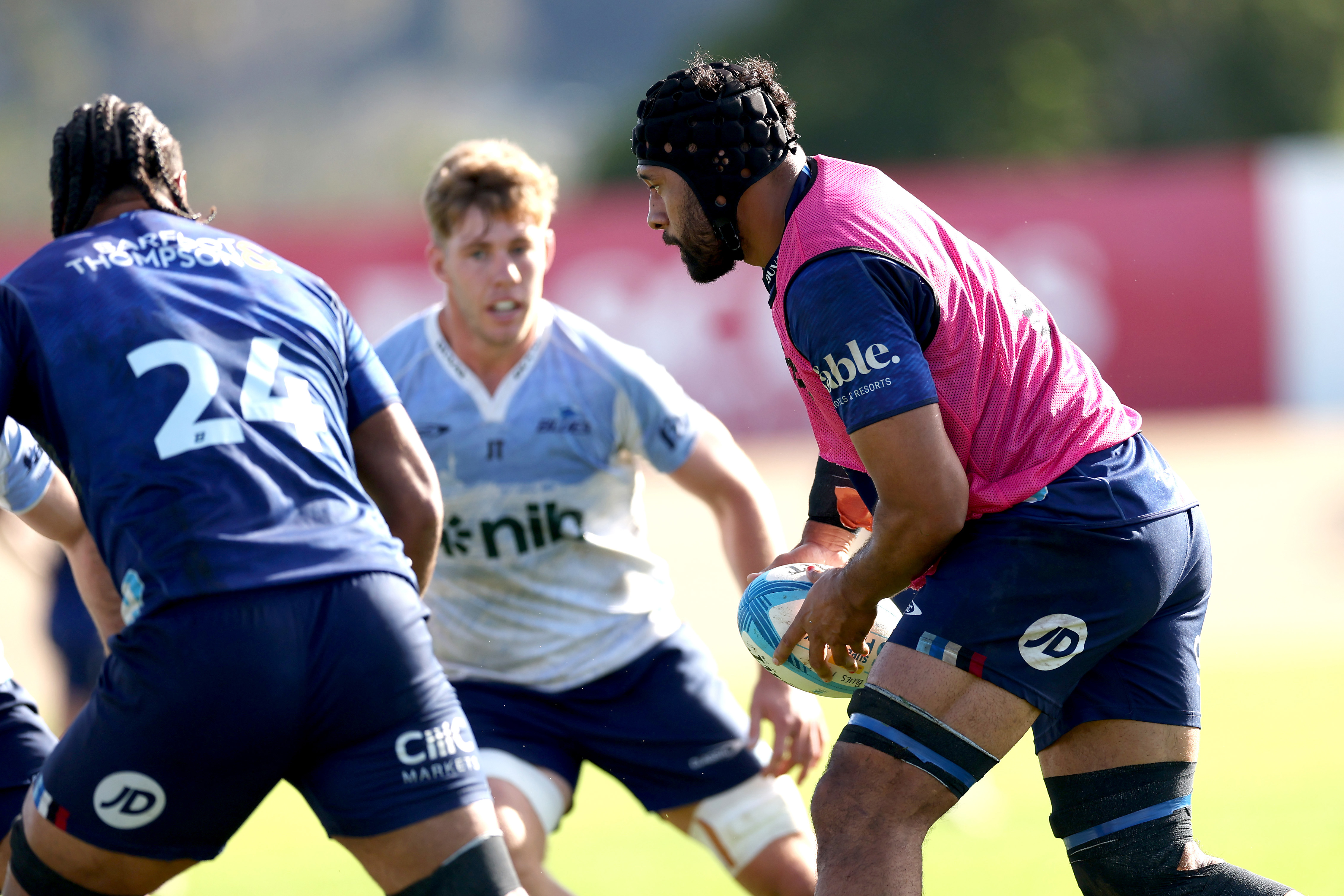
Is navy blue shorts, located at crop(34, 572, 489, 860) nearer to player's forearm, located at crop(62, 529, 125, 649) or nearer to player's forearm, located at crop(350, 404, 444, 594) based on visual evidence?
player's forearm, located at crop(350, 404, 444, 594)

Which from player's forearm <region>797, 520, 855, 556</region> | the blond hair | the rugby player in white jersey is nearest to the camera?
player's forearm <region>797, 520, 855, 556</region>

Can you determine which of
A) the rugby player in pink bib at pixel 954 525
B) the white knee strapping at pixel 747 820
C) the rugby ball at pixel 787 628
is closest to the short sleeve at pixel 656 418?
the rugby ball at pixel 787 628

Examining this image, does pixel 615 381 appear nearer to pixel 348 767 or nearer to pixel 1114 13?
pixel 348 767

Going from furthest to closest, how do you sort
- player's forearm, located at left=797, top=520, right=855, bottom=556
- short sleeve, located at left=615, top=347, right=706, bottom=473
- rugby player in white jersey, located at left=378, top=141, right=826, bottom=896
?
1. short sleeve, located at left=615, top=347, right=706, bottom=473
2. rugby player in white jersey, located at left=378, top=141, right=826, bottom=896
3. player's forearm, located at left=797, top=520, right=855, bottom=556

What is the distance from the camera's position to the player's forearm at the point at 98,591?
429cm

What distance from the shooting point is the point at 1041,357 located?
391 centimetres

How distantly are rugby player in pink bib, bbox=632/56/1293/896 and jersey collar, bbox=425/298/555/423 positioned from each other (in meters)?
1.37

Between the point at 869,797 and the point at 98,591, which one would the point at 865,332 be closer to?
the point at 869,797

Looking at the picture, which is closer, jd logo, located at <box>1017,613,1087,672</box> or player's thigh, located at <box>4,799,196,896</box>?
player's thigh, located at <box>4,799,196,896</box>

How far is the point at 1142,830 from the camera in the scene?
12.8ft

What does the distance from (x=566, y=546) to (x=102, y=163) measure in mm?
1998

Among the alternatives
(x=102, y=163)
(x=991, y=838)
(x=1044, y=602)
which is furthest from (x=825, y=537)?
(x=991, y=838)

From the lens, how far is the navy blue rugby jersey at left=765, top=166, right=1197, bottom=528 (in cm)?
358

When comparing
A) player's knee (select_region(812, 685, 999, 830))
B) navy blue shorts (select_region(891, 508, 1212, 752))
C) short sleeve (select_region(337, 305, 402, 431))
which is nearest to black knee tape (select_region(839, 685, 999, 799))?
player's knee (select_region(812, 685, 999, 830))
